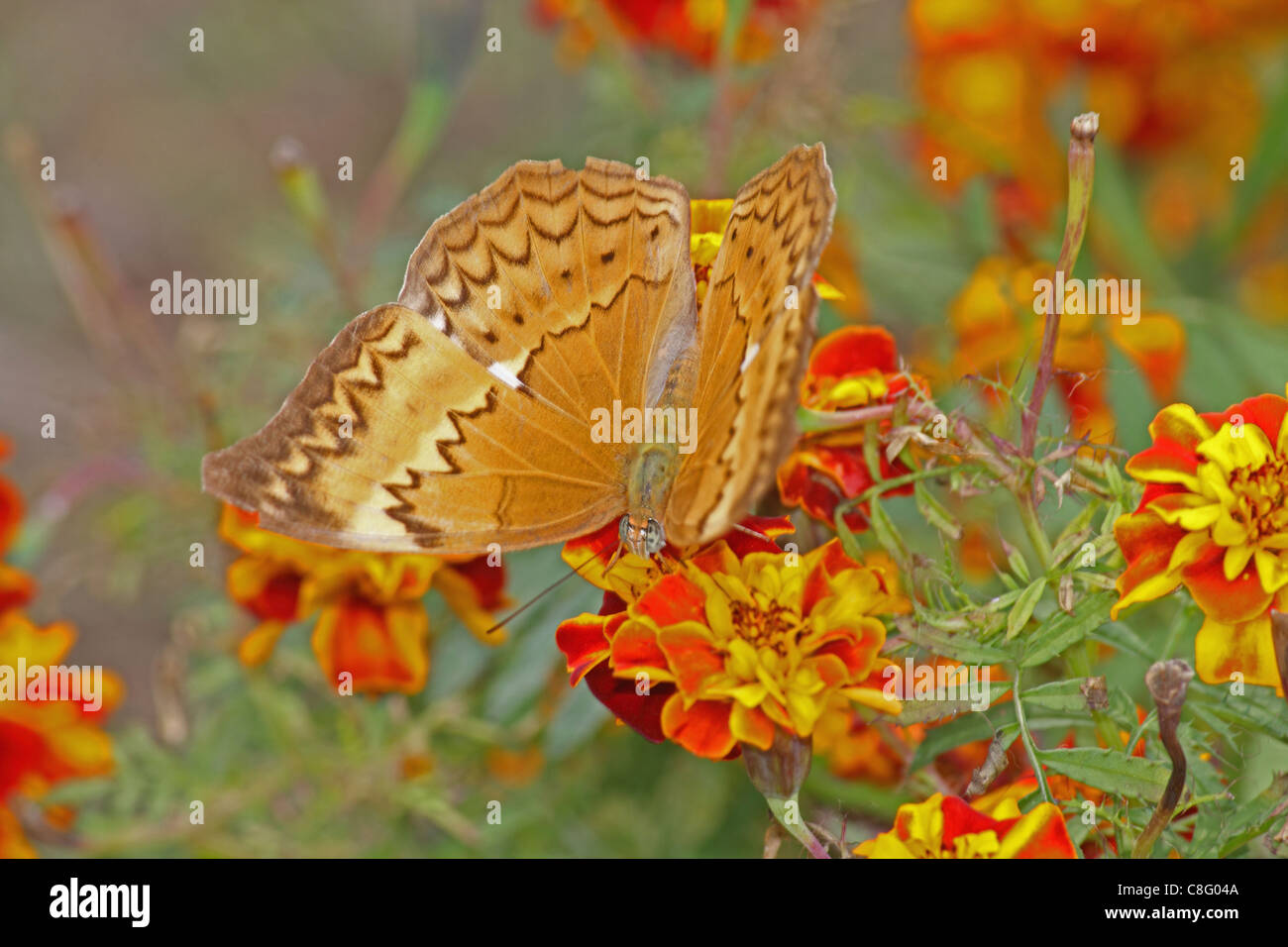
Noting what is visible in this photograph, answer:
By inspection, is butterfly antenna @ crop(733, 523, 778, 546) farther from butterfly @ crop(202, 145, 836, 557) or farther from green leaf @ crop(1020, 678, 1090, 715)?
green leaf @ crop(1020, 678, 1090, 715)

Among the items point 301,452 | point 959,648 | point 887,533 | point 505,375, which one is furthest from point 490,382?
point 959,648

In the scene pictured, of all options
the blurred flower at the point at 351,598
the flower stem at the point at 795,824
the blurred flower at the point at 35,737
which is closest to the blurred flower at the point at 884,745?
the flower stem at the point at 795,824

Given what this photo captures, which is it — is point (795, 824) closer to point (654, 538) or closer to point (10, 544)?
point (654, 538)

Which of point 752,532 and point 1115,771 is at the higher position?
point 752,532

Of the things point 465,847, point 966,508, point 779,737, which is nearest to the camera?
point 779,737

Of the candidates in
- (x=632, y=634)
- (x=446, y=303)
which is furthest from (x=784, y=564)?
(x=446, y=303)

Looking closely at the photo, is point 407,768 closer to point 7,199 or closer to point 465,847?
point 465,847

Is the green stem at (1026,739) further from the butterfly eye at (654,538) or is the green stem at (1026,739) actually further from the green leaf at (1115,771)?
the butterfly eye at (654,538)
